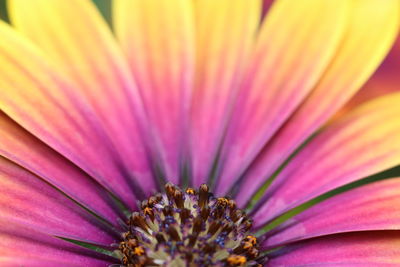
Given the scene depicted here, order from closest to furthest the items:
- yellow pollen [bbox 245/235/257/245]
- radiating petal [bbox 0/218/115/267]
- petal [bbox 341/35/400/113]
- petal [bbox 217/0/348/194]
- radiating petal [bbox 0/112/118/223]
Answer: radiating petal [bbox 0/218/115/267] → radiating petal [bbox 0/112/118/223] → yellow pollen [bbox 245/235/257/245] → petal [bbox 217/0/348/194] → petal [bbox 341/35/400/113]

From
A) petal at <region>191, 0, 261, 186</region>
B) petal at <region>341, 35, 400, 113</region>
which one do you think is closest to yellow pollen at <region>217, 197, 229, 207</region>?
petal at <region>191, 0, 261, 186</region>

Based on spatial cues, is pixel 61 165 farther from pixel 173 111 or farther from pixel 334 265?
pixel 334 265

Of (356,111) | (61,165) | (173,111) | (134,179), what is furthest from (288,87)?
(61,165)

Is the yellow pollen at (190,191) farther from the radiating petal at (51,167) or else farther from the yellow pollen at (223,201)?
the radiating petal at (51,167)

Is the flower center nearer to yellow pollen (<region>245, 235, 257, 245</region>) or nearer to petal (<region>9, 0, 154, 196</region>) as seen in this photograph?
yellow pollen (<region>245, 235, 257, 245</region>)

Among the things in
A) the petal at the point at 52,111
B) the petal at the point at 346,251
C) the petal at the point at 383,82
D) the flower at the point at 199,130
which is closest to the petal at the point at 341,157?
the flower at the point at 199,130
